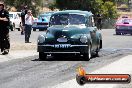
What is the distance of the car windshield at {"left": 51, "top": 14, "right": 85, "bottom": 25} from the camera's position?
17141 millimetres

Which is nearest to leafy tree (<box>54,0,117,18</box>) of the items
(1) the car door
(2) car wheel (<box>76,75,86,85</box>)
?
(1) the car door

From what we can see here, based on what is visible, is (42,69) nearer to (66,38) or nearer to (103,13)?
(66,38)

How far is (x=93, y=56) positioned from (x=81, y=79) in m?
13.8

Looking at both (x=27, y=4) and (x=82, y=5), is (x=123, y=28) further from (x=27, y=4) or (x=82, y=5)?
(x=27, y=4)

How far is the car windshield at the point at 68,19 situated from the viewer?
56.2 feet

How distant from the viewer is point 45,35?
16047 mm

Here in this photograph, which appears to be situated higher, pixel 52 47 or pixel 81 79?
pixel 81 79

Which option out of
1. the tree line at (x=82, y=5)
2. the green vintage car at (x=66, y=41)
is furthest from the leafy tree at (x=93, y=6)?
the green vintage car at (x=66, y=41)

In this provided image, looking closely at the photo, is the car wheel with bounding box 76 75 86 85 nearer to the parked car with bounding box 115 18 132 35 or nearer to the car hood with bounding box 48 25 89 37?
the car hood with bounding box 48 25 89 37

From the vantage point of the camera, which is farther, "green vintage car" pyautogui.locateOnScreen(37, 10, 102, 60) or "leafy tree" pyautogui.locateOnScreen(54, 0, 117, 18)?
"leafy tree" pyautogui.locateOnScreen(54, 0, 117, 18)

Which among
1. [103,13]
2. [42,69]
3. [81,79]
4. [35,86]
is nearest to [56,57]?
[42,69]

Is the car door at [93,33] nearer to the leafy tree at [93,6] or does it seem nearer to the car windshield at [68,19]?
the car windshield at [68,19]

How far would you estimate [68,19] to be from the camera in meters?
17.3

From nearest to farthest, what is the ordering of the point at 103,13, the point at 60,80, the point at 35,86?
the point at 35,86 → the point at 60,80 → the point at 103,13
